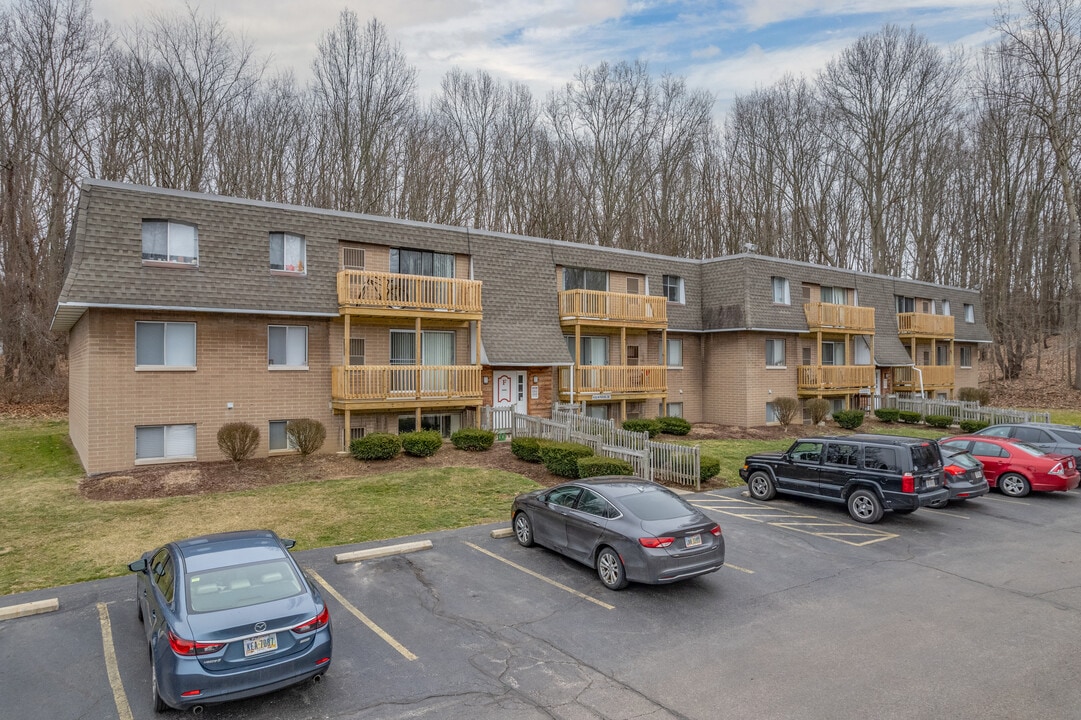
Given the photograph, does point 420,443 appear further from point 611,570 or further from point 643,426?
point 611,570

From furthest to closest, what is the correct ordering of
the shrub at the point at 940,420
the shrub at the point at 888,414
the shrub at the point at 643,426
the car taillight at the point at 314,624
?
1. the shrub at the point at 888,414
2. the shrub at the point at 940,420
3. the shrub at the point at 643,426
4. the car taillight at the point at 314,624

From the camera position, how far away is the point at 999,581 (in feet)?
30.7

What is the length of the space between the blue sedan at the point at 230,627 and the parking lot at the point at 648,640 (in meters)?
0.50

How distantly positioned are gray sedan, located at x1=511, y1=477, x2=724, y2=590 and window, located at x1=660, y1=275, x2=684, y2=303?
1854 centimetres

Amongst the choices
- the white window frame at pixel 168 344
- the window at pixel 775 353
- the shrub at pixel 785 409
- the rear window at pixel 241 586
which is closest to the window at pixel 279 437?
the white window frame at pixel 168 344

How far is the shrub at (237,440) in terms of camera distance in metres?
15.8

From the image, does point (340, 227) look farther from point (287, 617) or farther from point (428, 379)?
point (287, 617)

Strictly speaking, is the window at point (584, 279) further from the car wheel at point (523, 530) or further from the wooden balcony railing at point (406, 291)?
the car wheel at point (523, 530)

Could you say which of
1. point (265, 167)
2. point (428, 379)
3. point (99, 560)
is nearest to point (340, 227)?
point (428, 379)

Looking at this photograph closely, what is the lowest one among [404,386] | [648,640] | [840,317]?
[648,640]

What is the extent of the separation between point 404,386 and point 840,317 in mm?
21817

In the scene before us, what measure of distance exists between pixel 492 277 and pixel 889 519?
14.5 m

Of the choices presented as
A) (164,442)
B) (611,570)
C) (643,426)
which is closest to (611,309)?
(643,426)

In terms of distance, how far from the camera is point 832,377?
94.3 feet
